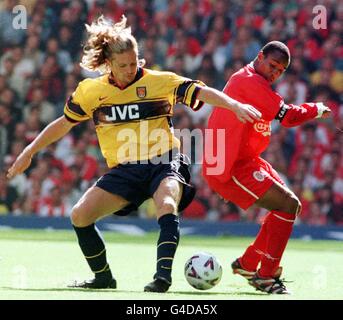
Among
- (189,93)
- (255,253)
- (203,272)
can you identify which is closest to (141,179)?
(189,93)

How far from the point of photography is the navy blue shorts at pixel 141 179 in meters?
7.85

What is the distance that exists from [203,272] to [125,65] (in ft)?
5.49

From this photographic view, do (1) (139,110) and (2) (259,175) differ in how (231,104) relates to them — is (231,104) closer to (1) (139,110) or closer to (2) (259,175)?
(1) (139,110)

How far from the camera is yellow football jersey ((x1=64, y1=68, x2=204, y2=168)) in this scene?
7910 mm

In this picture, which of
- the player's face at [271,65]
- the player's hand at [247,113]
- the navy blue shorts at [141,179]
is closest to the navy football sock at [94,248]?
the navy blue shorts at [141,179]

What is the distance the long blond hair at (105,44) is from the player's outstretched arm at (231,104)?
62cm

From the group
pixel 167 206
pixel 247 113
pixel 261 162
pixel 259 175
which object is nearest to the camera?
pixel 247 113

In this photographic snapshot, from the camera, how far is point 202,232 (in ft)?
48.7

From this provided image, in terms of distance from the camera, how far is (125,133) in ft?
26.1

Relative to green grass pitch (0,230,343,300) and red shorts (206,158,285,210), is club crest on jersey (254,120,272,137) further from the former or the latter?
green grass pitch (0,230,343,300)

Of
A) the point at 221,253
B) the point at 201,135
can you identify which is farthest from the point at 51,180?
the point at 221,253

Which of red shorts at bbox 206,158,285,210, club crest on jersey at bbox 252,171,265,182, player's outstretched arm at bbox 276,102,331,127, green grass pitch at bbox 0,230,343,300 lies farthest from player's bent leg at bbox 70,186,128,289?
player's outstretched arm at bbox 276,102,331,127
